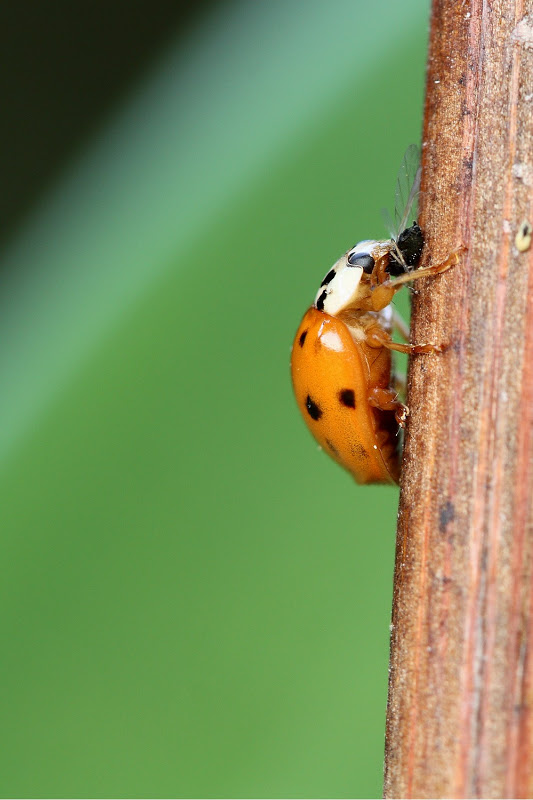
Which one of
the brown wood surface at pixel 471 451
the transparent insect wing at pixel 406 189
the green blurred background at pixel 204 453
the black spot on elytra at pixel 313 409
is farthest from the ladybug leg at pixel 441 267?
the green blurred background at pixel 204 453

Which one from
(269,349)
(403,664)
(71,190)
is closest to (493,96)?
(403,664)

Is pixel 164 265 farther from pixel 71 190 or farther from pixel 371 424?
pixel 371 424

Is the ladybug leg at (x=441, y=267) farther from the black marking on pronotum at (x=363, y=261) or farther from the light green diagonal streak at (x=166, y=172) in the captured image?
the light green diagonal streak at (x=166, y=172)

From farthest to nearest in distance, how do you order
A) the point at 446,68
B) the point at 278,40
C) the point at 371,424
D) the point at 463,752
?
the point at 278,40, the point at 371,424, the point at 446,68, the point at 463,752

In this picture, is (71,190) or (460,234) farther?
(71,190)

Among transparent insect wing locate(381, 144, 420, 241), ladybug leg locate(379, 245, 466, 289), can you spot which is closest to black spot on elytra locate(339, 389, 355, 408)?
transparent insect wing locate(381, 144, 420, 241)

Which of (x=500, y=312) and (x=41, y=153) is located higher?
(x=41, y=153)

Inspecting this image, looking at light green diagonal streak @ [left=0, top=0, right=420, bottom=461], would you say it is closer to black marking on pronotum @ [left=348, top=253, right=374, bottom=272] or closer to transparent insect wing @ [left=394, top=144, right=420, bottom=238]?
black marking on pronotum @ [left=348, top=253, right=374, bottom=272]

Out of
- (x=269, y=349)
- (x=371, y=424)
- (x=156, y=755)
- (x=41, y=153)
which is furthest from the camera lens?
(x=41, y=153)
